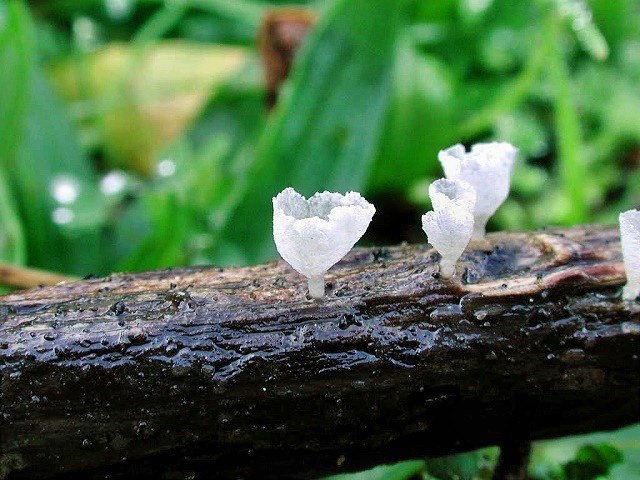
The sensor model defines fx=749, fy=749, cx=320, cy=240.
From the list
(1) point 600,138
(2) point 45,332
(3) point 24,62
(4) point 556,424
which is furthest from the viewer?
(1) point 600,138

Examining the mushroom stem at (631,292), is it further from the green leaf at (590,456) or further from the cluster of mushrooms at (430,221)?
the green leaf at (590,456)

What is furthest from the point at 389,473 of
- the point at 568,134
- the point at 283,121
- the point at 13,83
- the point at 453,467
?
the point at 13,83

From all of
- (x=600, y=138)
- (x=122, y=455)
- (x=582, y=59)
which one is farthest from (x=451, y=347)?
(x=582, y=59)

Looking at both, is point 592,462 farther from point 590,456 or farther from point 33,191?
point 33,191

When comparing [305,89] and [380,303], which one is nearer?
[380,303]

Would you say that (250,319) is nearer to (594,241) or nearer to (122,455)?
(122,455)

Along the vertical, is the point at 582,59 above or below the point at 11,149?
above

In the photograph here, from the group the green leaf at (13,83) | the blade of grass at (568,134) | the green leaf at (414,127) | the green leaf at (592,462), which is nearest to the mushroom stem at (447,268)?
the green leaf at (592,462)
